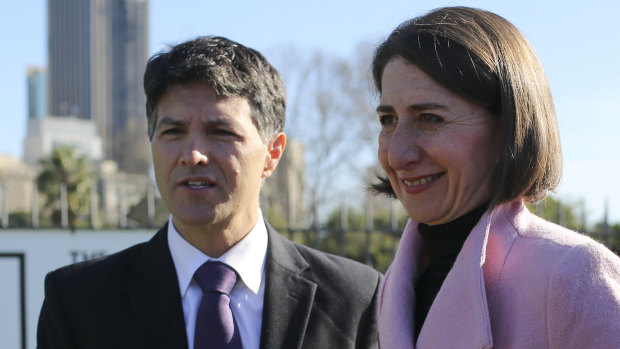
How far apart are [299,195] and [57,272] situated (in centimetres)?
2115

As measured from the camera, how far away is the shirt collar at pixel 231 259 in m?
2.46

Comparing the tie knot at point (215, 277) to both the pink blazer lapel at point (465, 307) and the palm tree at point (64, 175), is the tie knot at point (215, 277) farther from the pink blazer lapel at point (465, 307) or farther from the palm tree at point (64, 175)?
the palm tree at point (64, 175)

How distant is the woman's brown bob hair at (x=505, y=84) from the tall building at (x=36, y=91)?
17492 cm

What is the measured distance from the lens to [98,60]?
13075cm

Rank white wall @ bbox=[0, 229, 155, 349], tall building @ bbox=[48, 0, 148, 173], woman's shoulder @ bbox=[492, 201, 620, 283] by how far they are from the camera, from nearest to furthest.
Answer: woman's shoulder @ bbox=[492, 201, 620, 283] < white wall @ bbox=[0, 229, 155, 349] < tall building @ bbox=[48, 0, 148, 173]

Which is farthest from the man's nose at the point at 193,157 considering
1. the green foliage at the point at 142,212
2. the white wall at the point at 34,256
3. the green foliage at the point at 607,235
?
the green foliage at the point at 142,212

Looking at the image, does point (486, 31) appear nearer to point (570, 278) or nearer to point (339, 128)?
point (570, 278)

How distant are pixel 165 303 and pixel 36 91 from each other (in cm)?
17878

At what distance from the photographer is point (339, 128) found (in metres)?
23.6

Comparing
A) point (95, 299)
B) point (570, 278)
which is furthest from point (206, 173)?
point (570, 278)

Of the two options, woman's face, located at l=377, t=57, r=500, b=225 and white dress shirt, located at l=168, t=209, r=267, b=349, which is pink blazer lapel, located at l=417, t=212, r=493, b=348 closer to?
woman's face, located at l=377, t=57, r=500, b=225

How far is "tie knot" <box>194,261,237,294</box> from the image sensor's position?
2383 millimetres

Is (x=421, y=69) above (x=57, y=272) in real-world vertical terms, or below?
above

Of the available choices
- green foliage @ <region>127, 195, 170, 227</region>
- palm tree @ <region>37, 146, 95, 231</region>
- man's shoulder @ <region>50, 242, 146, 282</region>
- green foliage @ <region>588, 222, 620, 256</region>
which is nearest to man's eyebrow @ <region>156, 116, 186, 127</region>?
man's shoulder @ <region>50, 242, 146, 282</region>
